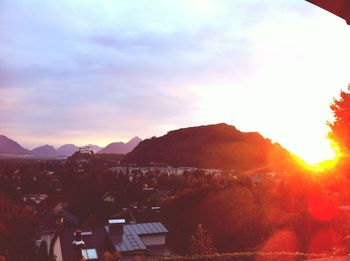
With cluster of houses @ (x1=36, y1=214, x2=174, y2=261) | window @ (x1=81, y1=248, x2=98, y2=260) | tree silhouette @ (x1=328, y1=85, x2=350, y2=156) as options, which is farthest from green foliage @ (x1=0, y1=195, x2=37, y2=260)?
tree silhouette @ (x1=328, y1=85, x2=350, y2=156)

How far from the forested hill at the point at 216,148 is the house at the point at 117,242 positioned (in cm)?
9746

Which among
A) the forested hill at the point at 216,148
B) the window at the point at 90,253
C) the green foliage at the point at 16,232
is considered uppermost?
the forested hill at the point at 216,148

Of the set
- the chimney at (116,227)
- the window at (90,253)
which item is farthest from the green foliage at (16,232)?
the chimney at (116,227)

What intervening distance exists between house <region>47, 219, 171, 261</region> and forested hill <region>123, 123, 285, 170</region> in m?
97.5

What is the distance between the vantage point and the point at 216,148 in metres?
138

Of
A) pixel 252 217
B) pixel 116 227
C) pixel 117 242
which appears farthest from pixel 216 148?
pixel 117 242

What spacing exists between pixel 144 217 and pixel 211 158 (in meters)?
85.8

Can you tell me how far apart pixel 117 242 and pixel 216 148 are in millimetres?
115328

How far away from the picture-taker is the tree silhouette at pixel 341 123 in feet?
58.9

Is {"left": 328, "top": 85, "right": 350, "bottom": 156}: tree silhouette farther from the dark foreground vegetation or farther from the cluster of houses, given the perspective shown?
the cluster of houses

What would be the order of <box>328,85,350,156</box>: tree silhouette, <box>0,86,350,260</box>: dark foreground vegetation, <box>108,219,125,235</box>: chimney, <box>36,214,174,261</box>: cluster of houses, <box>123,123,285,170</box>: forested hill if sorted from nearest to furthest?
<box>328,85,350,156</box>: tree silhouette, <box>0,86,350,260</box>: dark foreground vegetation, <box>36,214,174,261</box>: cluster of houses, <box>108,219,125,235</box>: chimney, <box>123,123,285,170</box>: forested hill

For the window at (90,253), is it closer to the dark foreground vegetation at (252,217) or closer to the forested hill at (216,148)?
the dark foreground vegetation at (252,217)

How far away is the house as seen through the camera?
23.2 meters

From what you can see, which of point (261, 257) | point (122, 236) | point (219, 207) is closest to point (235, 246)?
point (219, 207)
